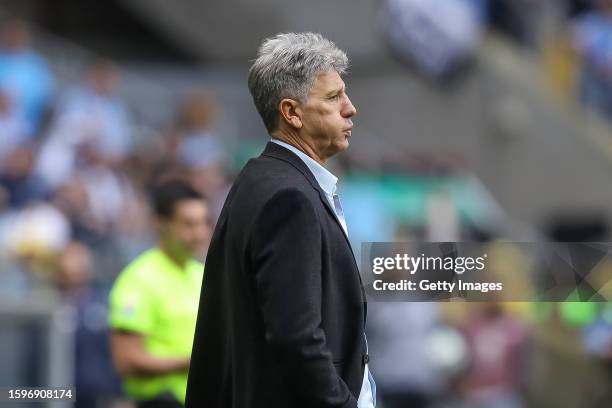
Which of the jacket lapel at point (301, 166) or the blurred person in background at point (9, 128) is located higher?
the blurred person in background at point (9, 128)

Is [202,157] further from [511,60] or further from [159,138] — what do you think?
[511,60]

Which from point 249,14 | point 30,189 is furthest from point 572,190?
point 30,189

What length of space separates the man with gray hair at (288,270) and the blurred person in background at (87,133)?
7.44 metres

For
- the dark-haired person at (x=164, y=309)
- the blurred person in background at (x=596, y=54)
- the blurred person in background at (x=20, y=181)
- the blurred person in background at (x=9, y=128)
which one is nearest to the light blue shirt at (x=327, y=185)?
the dark-haired person at (x=164, y=309)

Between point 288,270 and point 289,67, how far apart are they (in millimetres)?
613

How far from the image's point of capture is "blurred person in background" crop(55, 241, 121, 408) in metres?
8.49

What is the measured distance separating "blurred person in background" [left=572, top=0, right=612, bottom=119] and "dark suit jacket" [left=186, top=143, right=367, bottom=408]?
1115 cm

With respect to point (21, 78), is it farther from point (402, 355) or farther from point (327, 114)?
point (327, 114)

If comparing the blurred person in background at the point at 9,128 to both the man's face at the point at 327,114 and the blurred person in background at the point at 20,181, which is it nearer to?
the blurred person in background at the point at 20,181

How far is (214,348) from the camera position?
13.4 feet

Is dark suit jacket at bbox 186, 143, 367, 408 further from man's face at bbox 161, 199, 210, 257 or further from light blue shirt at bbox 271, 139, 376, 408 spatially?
man's face at bbox 161, 199, 210, 257

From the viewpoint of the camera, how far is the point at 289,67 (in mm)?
3930
